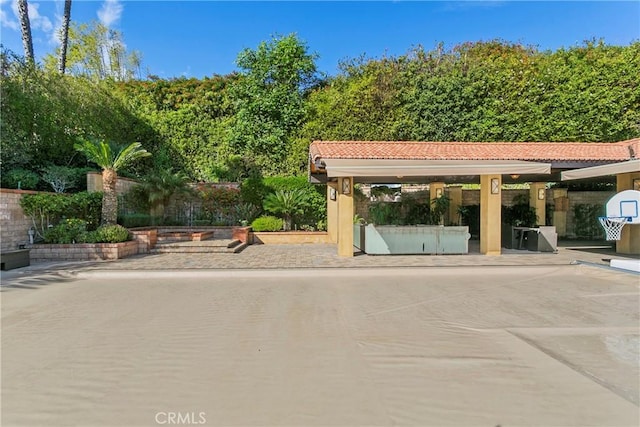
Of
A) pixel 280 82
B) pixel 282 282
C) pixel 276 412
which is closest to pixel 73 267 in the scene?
pixel 282 282

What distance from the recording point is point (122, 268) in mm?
9523

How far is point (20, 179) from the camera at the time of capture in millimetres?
13273

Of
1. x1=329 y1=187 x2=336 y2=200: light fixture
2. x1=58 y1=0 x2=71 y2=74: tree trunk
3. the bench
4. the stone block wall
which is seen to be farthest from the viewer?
x1=58 y1=0 x2=71 y2=74: tree trunk

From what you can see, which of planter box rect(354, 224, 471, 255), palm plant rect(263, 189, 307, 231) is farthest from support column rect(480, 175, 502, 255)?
palm plant rect(263, 189, 307, 231)

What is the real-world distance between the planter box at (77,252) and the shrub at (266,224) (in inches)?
256

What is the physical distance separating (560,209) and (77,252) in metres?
21.8

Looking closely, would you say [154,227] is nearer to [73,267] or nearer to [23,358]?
[73,267]

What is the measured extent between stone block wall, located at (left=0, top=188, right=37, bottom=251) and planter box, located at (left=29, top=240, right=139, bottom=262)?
0.51 meters

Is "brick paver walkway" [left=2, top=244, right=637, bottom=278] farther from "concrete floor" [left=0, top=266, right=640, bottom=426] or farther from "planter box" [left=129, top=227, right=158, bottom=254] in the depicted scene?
"concrete floor" [left=0, top=266, right=640, bottom=426]

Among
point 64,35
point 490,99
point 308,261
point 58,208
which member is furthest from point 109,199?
point 490,99

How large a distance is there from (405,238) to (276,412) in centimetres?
963

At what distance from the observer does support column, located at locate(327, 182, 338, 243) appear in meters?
16.2

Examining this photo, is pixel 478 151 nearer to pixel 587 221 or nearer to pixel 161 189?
pixel 587 221

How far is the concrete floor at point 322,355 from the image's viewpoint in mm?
2965
